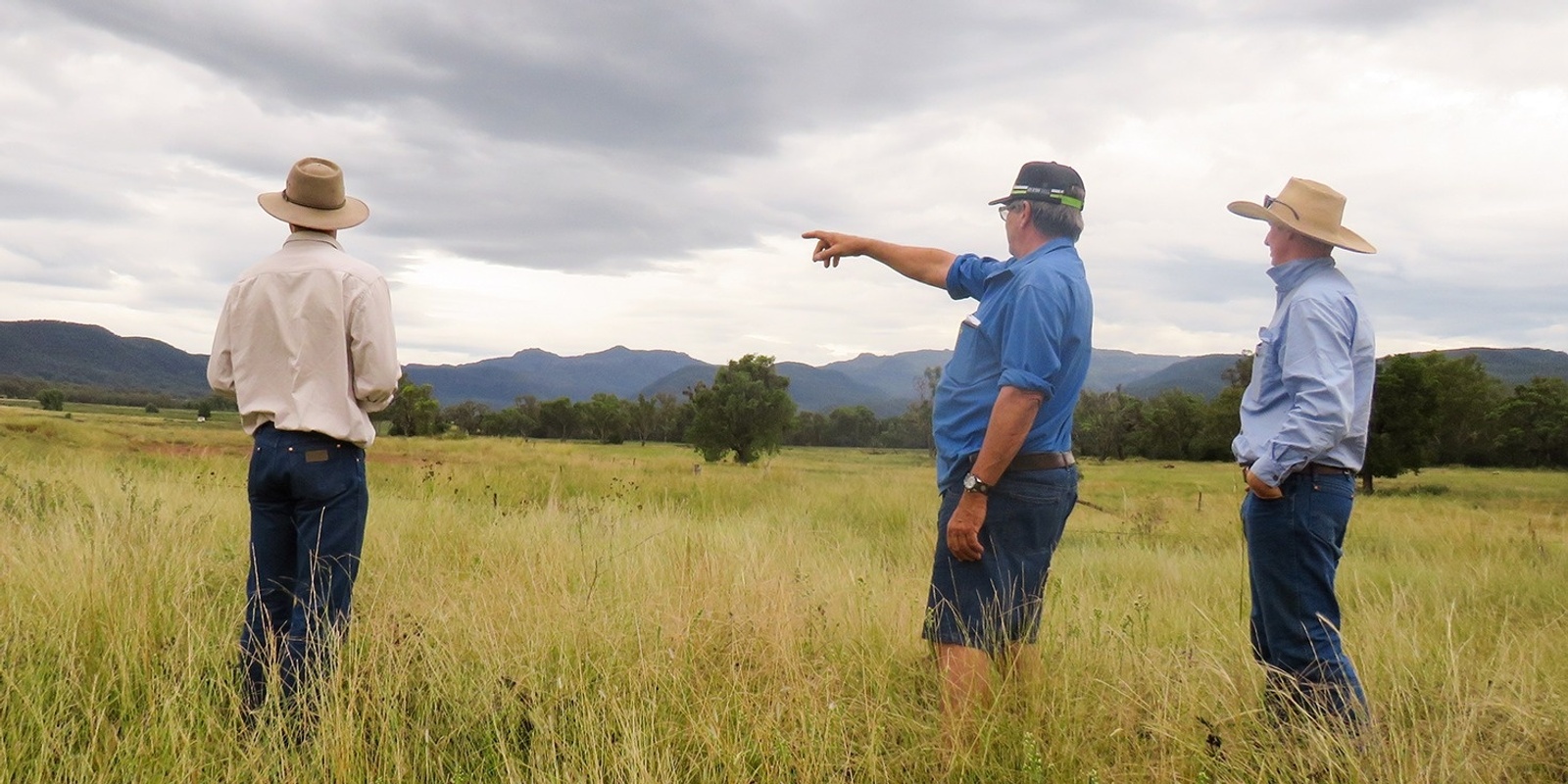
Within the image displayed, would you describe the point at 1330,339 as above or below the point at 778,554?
above

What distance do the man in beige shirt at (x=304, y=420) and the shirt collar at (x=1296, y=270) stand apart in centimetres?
349

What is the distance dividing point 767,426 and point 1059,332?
3838 centimetres

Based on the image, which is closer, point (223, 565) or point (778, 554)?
point (223, 565)

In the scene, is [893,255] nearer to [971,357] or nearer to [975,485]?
[971,357]

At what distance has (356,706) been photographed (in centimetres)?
334

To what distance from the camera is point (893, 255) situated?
400 cm

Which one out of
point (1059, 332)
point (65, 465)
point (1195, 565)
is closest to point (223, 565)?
point (1059, 332)

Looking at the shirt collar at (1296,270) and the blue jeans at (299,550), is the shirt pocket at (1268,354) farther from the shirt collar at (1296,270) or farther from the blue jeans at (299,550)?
the blue jeans at (299,550)

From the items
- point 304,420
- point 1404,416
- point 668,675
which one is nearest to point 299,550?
point 304,420

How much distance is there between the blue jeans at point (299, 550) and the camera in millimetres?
3510

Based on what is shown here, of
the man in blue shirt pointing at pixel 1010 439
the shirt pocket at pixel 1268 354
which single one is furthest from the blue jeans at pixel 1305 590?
the man in blue shirt pointing at pixel 1010 439

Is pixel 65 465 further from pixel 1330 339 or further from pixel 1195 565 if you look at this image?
pixel 1330 339

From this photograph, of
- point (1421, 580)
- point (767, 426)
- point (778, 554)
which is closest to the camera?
point (778, 554)

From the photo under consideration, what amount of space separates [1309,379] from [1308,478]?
0.35m
